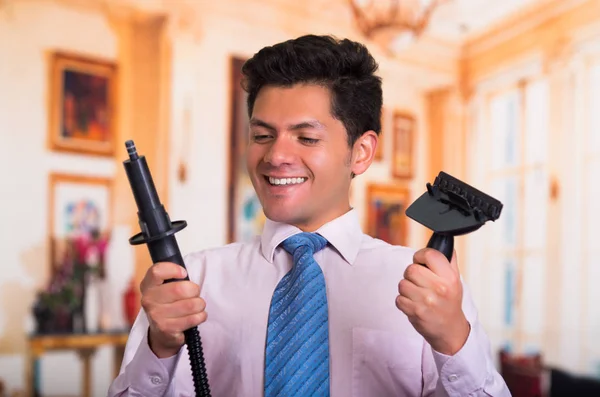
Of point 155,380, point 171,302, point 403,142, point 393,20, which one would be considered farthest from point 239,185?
point 171,302

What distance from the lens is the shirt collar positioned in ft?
4.04

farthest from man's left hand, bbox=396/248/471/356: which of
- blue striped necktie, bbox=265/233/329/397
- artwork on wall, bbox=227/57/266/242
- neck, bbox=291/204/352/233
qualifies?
artwork on wall, bbox=227/57/266/242

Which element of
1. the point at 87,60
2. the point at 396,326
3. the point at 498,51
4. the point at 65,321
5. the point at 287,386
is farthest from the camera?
the point at 498,51

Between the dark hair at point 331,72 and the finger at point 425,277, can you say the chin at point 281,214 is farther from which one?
the finger at point 425,277

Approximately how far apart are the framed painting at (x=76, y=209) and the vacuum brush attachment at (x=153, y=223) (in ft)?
10.7

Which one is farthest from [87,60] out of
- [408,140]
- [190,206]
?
[408,140]

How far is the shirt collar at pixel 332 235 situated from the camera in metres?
1.23

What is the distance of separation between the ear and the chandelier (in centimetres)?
271

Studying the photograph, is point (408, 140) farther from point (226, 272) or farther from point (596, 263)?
point (226, 272)

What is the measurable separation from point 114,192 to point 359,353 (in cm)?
325

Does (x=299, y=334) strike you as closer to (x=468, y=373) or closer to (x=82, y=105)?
(x=468, y=373)

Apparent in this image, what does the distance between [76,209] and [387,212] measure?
8.45ft

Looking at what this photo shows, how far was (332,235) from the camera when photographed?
1.23 m

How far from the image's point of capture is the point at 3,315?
3.73 meters
